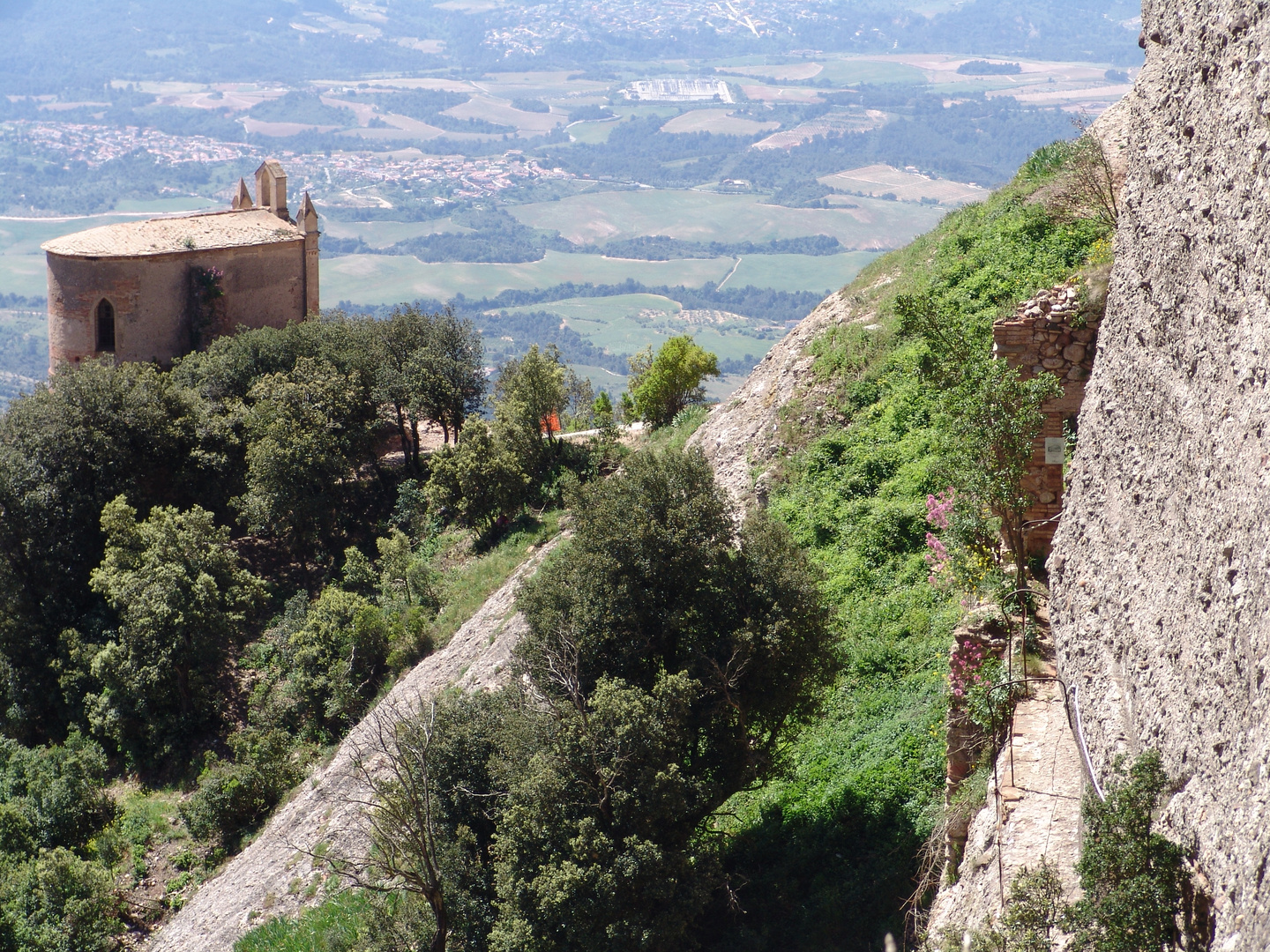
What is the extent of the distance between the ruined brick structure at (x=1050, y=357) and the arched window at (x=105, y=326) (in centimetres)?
3424

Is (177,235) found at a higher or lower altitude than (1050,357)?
higher

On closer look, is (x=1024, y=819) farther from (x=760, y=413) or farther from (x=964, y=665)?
(x=760, y=413)

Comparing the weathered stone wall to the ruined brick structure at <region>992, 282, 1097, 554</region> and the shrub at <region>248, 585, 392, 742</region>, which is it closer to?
the shrub at <region>248, 585, 392, 742</region>

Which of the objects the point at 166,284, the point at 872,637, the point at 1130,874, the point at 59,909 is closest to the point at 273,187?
the point at 166,284

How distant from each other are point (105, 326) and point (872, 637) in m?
32.9

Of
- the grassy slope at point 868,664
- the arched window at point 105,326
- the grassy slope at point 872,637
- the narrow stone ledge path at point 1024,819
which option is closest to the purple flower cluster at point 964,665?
the narrow stone ledge path at point 1024,819

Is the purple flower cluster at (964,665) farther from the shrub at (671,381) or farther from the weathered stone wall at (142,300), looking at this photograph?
the weathered stone wall at (142,300)

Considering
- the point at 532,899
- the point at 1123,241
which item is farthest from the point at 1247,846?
the point at 532,899

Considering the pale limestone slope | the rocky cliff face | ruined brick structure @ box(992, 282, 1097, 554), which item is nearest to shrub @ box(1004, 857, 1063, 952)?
the rocky cliff face

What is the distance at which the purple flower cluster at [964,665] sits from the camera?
11250mm

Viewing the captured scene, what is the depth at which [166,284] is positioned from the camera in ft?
126

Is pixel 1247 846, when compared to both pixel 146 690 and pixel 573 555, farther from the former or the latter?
pixel 146 690

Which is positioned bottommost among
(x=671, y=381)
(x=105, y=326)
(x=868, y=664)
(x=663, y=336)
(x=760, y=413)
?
(x=663, y=336)

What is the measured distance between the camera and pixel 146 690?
2717 cm
